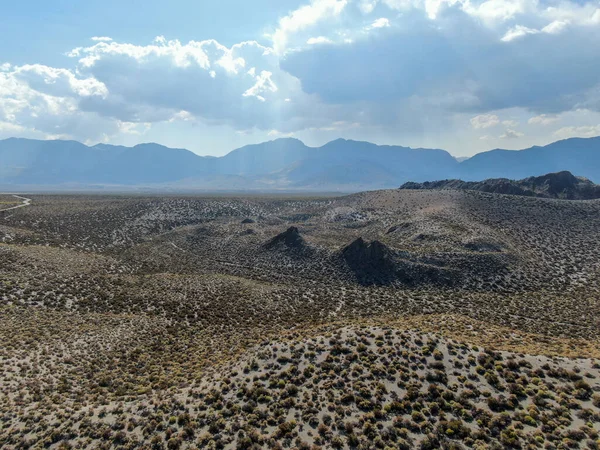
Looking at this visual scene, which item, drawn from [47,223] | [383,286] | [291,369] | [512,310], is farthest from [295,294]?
[47,223]

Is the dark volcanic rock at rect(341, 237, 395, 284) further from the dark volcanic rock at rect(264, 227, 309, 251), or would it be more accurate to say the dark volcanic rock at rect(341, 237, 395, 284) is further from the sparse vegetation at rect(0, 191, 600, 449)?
the dark volcanic rock at rect(264, 227, 309, 251)

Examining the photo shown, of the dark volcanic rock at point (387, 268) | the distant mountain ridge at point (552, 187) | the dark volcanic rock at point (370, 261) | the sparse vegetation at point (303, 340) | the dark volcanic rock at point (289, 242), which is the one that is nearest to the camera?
the sparse vegetation at point (303, 340)

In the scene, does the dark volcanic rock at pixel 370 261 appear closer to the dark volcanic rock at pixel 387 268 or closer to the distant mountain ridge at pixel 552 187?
the dark volcanic rock at pixel 387 268

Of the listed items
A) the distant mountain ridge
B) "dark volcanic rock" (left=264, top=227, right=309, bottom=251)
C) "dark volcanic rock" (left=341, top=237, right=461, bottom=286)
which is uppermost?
the distant mountain ridge

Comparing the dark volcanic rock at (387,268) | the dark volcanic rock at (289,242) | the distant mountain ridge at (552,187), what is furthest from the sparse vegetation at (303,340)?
the distant mountain ridge at (552,187)

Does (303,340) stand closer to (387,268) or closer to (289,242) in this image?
(387,268)

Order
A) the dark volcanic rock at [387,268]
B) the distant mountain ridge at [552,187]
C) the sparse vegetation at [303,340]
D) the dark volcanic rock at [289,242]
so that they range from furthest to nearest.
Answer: the distant mountain ridge at [552,187] < the dark volcanic rock at [289,242] < the dark volcanic rock at [387,268] < the sparse vegetation at [303,340]

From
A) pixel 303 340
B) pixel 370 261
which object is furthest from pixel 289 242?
pixel 303 340

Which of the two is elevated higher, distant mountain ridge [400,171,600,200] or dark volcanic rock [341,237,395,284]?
distant mountain ridge [400,171,600,200]

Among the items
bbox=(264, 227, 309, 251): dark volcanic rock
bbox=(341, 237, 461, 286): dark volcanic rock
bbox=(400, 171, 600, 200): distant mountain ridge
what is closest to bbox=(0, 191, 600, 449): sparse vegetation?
bbox=(341, 237, 461, 286): dark volcanic rock

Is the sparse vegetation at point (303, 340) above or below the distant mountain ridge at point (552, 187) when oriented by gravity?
below

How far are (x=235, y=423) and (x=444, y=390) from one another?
11.8 m

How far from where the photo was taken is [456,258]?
5322 centimetres

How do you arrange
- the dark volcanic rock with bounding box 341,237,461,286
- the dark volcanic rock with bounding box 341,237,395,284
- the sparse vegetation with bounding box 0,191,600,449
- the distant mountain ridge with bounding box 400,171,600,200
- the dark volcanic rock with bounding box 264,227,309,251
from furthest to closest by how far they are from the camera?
1. the distant mountain ridge with bounding box 400,171,600,200
2. the dark volcanic rock with bounding box 264,227,309,251
3. the dark volcanic rock with bounding box 341,237,395,284
4. the dark volcanic rock with bounding box 341,237,461,286
5. the sparse vegetation with bounding box 0,191,600,449
